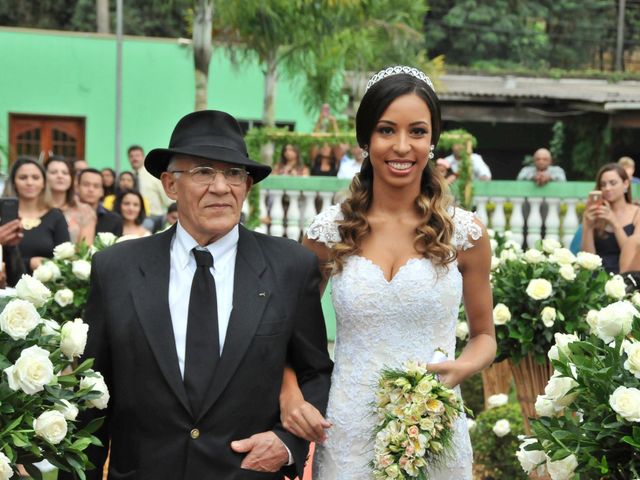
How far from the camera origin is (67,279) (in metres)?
7.41

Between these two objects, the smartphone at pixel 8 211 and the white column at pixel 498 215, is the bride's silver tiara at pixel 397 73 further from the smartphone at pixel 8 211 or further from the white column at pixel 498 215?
the white column at pixel 498 215

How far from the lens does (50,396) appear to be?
397cm

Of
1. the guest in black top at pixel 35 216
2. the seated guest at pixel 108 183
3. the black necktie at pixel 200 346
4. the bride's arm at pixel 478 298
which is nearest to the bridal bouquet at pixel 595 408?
the bride's arm at pixel 478 298

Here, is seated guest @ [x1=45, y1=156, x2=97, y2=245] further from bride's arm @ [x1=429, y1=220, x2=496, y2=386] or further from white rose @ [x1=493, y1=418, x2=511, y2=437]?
bride's arm @ [x1=429, y1=220, x2=496, y2=386]

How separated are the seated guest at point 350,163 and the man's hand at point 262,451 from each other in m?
9.75

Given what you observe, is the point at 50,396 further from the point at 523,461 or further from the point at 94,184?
the point at 94,184

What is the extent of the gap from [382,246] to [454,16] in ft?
145

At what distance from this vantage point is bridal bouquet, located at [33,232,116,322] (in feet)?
23.7

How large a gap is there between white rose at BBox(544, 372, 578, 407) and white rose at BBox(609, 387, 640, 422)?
0.84 feet

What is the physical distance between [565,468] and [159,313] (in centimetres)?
137

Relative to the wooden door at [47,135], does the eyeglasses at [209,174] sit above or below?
above

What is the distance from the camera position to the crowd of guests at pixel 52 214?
8.49 metres

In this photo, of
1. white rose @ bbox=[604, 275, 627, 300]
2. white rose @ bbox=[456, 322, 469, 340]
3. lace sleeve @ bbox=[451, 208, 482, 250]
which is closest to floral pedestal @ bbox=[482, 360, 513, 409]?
white rose @ bbox=[456, 322, 469, 340]

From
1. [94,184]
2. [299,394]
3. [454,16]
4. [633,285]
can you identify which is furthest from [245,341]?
[454,16]
